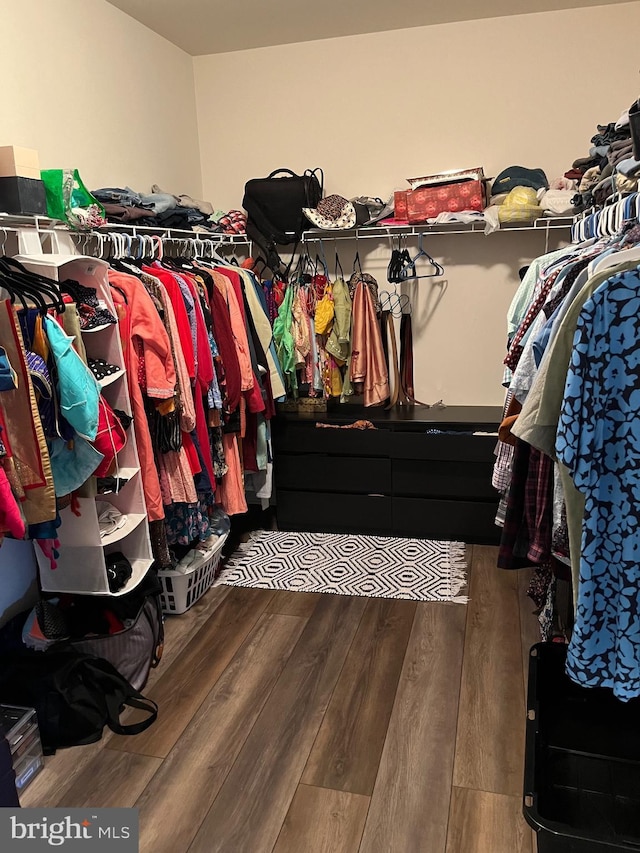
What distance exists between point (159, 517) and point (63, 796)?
95 centimetres

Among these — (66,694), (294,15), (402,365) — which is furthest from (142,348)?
(294,15)

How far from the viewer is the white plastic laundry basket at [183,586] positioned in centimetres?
282

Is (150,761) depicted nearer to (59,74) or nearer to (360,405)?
(360,405)

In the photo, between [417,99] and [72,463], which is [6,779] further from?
[417,99]

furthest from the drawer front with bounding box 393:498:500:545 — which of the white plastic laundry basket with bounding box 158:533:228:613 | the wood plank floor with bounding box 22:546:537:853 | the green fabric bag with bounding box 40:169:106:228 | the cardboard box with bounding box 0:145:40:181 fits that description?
the cardboard box with bounding box 0:145:40:181

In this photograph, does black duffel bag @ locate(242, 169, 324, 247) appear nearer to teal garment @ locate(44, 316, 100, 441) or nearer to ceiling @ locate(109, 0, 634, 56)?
ceiling @ locate(109, 0, 634, 56)

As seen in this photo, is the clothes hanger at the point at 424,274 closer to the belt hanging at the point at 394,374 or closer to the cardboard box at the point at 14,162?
the belt hanging at the point at 394,374

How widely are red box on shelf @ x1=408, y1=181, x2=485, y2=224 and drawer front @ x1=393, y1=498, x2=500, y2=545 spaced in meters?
1.53

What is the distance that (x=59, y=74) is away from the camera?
2.64 metres

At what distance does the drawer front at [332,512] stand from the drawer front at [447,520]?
0.09 metres

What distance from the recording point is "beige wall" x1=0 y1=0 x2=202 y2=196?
2.45 metres

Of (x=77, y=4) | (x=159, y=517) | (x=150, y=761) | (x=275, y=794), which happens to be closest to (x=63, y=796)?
(x=150, y=761)

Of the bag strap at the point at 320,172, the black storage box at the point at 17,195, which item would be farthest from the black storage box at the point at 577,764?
the bag strap at the point at 320,172

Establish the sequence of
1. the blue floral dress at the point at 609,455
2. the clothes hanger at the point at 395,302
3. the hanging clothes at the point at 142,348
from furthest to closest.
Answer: the clothes hanger at the point at 395,302 → the hanging clothes at the point at 142,348 → the blue floral dress at the point at 609,455
